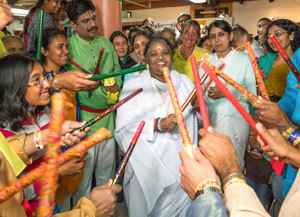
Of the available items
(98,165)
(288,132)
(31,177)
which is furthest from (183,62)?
(31,177)

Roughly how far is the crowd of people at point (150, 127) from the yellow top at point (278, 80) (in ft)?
0.04

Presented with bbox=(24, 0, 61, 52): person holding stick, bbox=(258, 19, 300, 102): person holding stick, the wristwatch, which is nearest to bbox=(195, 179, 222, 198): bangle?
the wristwatch

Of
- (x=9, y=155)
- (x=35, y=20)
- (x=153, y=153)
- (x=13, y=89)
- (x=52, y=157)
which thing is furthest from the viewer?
(x=35, y=20)

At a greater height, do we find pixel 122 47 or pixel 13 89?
pixel 122 47

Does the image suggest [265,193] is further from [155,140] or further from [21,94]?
[21,94]

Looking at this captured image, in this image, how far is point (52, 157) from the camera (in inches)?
29.6

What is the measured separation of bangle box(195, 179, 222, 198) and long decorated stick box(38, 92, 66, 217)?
46cm

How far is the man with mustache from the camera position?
2.96m

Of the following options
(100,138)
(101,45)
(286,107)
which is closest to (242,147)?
(286,107)

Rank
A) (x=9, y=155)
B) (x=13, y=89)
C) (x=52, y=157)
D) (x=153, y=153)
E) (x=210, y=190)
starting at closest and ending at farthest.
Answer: (x=52, y=157) → (x=210, y=190) → (x=9, y=155) → (x=13, y=89) → (x=153, y=153)

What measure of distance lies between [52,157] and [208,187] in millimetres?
503

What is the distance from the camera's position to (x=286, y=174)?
71.5 inches

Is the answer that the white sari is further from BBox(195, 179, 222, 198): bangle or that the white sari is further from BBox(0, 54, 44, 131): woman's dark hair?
BBox(195, 179, 222, 198): bangle

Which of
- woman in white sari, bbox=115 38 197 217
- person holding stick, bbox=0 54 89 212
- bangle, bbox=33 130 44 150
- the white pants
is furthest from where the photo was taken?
the white pants
